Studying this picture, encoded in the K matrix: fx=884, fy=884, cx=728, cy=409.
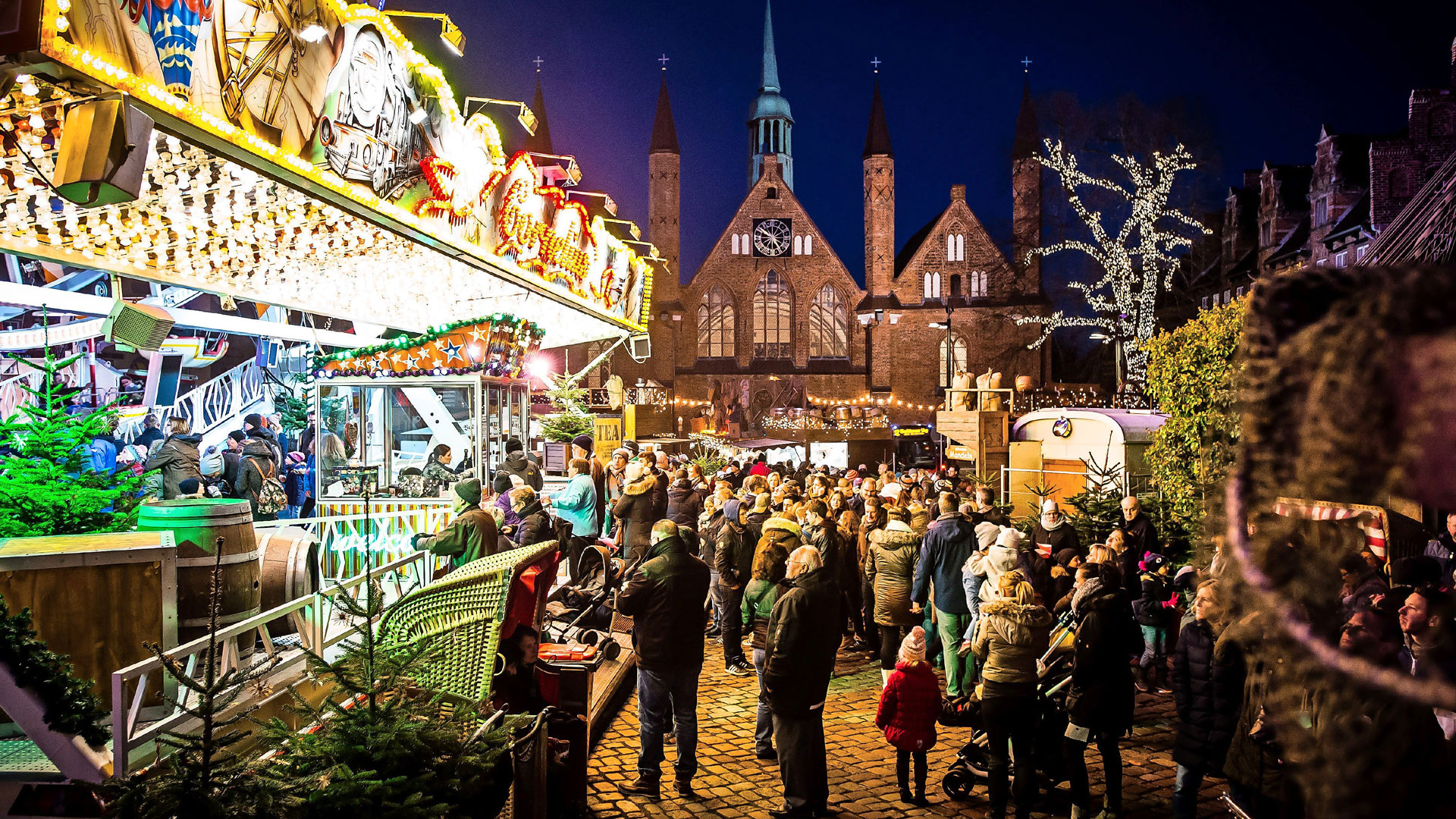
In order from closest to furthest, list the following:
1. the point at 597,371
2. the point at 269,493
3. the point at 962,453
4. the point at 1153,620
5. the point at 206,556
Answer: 1. the point at 206,556
2. the point at 1153,620
3. the point at 269,493
4. the point at 962,453
5. the point at 597,371

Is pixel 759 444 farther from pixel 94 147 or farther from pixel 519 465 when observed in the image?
pixel 94 147

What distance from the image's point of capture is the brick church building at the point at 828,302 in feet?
133

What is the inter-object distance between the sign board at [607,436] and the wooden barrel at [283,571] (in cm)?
975

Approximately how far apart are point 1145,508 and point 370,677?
29.2 ft

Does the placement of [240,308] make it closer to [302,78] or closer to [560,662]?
[302,78]

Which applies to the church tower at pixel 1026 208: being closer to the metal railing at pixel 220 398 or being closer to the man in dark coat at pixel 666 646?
the metal railing at pixel 220 398

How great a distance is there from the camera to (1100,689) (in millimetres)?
4934

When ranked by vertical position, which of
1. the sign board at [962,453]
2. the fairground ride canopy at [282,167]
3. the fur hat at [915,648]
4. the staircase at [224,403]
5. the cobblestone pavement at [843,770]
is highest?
the fairground ride canopy at [282,167]

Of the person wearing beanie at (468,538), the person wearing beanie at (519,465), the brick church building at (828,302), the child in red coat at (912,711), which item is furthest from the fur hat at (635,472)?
the brick church building at (828,302)

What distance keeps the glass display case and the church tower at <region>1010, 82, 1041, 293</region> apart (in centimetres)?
3436

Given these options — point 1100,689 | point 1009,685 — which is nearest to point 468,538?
point 1009,685

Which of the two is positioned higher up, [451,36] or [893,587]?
[451,36]

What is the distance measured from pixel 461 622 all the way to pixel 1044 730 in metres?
3.37

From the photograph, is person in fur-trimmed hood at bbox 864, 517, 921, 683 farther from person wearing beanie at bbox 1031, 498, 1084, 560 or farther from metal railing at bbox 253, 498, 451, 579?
metal railing at bbox 253, 498, 451, 579
